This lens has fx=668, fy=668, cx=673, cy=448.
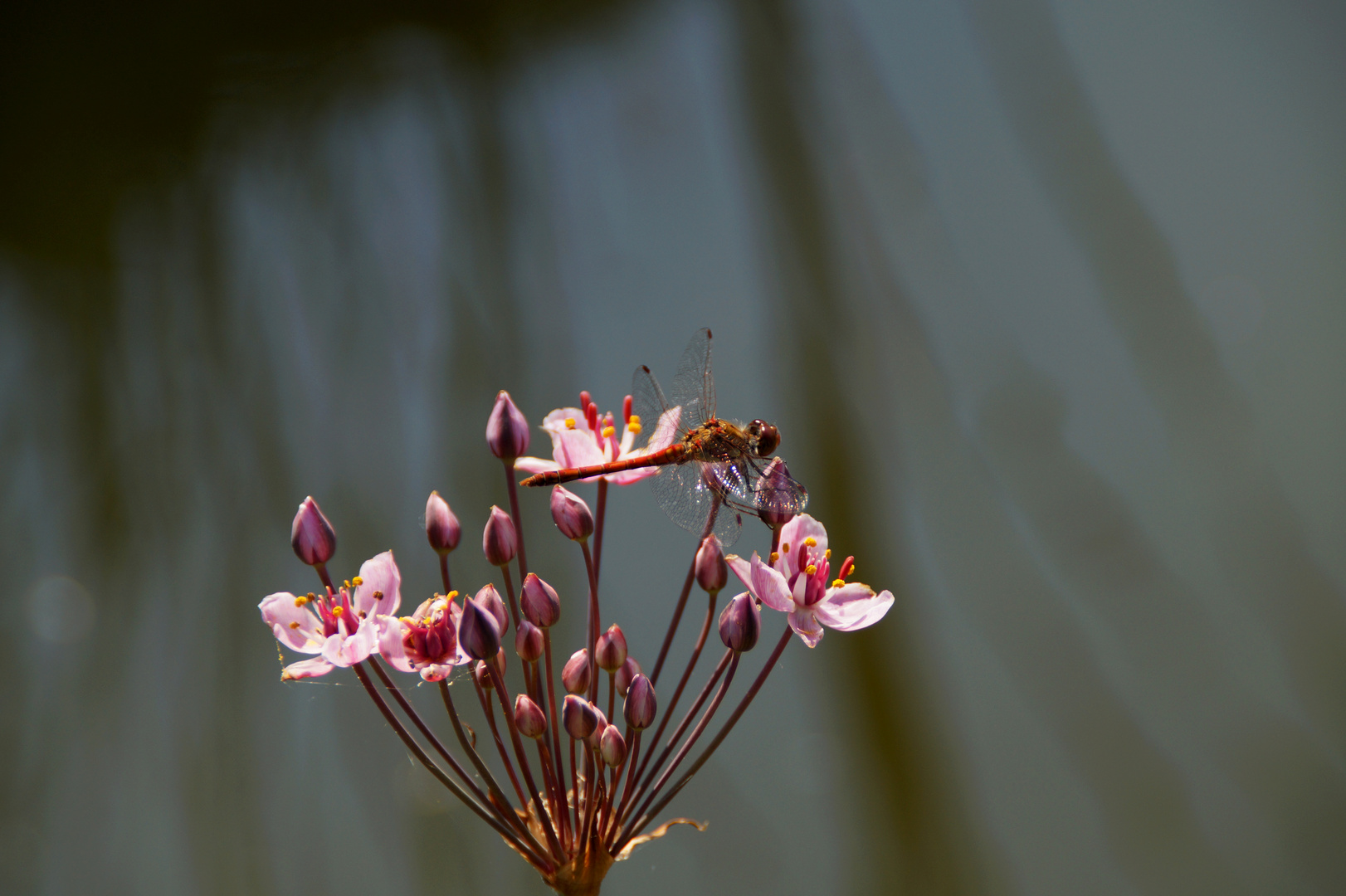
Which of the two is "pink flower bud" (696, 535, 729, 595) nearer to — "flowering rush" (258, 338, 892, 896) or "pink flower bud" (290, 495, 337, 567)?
"flowering rush" (258, 338, 892, 896)

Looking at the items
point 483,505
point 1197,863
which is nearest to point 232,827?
point 483,505

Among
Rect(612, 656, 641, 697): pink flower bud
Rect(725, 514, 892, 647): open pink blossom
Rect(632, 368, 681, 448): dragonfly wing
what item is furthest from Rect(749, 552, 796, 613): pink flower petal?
Rect(632, 368, 681, 448): dragonfly wing

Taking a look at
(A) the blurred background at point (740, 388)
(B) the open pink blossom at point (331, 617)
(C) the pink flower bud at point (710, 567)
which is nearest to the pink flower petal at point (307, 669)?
(B) the open pink blossom at point (331, 617)

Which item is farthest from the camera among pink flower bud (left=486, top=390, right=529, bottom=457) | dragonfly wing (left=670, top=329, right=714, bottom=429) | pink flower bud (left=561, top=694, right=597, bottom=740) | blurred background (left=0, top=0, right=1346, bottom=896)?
blurred background (left=0, top=0, right=1346, bottom=896)

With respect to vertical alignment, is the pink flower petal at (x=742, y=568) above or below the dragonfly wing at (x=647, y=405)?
below

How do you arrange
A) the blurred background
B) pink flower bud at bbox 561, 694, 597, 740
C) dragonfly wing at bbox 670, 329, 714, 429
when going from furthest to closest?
the blurred background
dragonfly wing at bbox 670, 329, 714, 429
pink flower bud at bbox 561, 694, 597, 740

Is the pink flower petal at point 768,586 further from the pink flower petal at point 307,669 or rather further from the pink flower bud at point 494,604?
the pink flower petal at point 307,669

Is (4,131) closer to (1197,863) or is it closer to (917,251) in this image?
(917,251)
